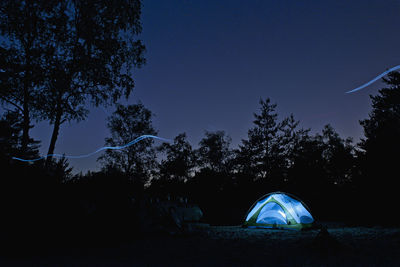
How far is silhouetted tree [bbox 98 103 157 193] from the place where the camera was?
29.5m

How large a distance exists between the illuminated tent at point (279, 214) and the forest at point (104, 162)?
4485mm

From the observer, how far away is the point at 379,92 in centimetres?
2614

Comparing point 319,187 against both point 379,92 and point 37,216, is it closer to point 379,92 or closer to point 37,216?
point 379,92

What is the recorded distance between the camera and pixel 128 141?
2981 centimetres

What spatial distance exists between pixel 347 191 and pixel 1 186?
22660mm

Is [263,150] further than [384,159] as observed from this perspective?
Yes

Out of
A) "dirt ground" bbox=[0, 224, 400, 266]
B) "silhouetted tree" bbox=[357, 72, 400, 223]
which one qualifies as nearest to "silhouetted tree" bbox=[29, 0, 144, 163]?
"dirt ground" bbox=[0, 224, 400, 266]

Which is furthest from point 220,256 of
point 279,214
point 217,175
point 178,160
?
point 178,160

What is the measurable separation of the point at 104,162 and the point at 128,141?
3719mm

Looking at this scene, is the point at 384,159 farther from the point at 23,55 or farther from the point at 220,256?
the point at 23,55

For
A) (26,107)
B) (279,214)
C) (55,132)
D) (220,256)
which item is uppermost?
(26,107)

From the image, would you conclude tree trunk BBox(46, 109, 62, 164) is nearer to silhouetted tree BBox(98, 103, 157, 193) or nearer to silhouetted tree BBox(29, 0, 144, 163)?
silhouetted tree BBox(29, 0, 144, 163)

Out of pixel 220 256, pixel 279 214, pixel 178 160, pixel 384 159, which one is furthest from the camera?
pixel 178 160

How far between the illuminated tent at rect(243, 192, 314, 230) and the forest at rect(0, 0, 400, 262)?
448 cm
